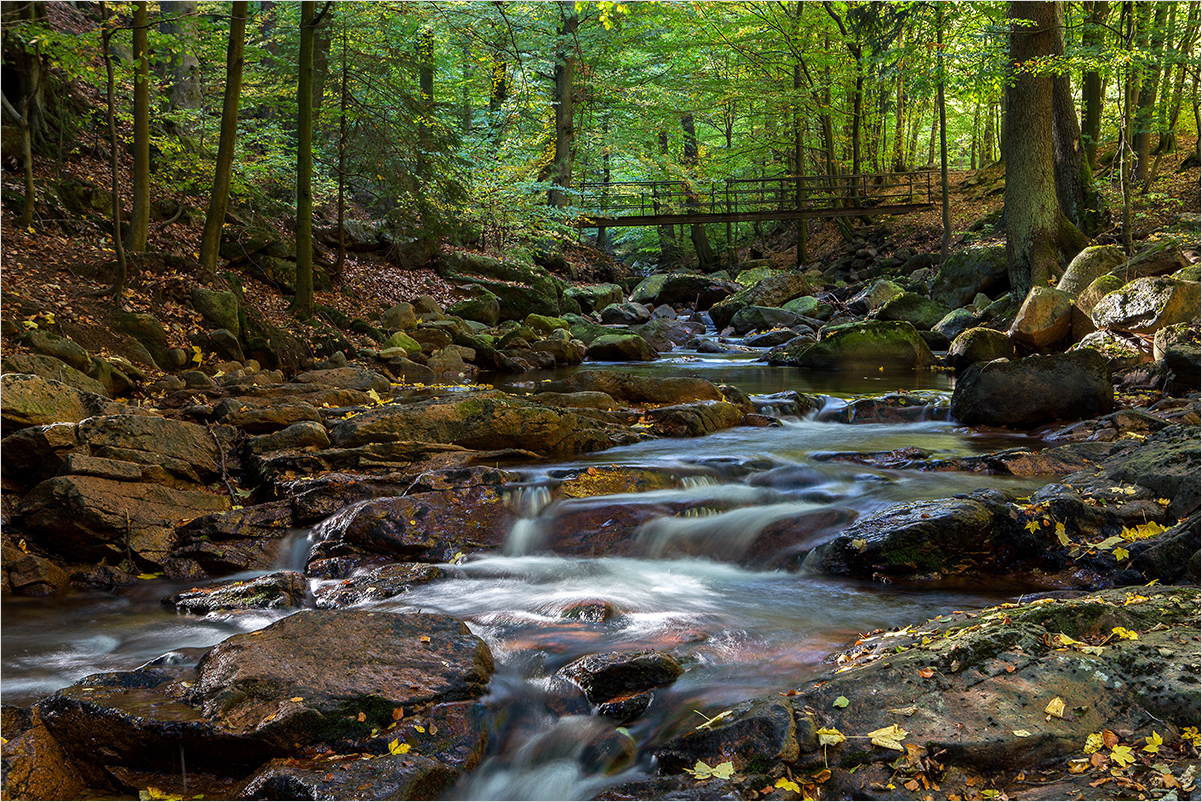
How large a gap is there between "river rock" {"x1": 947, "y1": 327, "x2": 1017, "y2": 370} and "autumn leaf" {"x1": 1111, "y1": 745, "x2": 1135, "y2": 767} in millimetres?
9448

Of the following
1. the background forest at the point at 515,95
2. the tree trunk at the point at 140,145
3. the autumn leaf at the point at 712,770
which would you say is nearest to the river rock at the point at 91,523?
the autumn leaf at the point at 712,770

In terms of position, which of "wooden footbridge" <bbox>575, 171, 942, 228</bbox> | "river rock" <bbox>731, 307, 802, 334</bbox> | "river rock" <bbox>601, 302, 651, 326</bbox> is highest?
"wooden footbridge" <bbox>575, 171, 942, 228</bbox>

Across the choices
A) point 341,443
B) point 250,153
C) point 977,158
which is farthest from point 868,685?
point 977,158

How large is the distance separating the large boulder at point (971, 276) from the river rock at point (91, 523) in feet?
50.1

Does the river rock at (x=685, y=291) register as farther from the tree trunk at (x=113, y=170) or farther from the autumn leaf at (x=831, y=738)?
the autumn leaf at (x=831, y=738)

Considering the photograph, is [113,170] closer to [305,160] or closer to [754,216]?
[305,160]

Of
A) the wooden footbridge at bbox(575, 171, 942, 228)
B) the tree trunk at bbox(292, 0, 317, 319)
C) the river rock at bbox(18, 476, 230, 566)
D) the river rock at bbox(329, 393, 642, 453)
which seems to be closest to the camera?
the river rock at bbox(18, 476, 230, 566)

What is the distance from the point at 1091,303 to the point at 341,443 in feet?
33.3

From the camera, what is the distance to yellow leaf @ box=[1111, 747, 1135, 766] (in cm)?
248

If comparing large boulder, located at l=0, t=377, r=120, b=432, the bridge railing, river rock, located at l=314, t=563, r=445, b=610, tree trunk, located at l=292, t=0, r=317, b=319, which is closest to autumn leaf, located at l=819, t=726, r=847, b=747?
river rock, located at l=314, t=563, r=445, b=610

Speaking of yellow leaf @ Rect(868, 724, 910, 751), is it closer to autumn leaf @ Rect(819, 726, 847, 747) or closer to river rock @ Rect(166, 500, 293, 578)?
autumn leaf @ Rect(819, 726, 847, 747)

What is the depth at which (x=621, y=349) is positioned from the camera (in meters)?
15.1

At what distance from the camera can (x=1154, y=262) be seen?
36.5ft

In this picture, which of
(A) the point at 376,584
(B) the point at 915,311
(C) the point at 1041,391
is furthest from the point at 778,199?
(A) the point at 376,584
